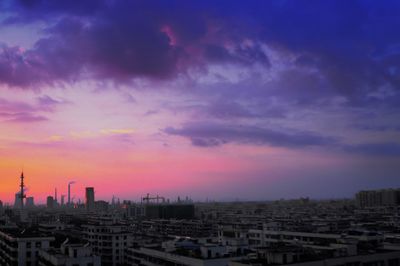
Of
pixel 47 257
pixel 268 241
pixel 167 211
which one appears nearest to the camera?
pixel 47 257

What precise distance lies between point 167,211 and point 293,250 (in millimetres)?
123650

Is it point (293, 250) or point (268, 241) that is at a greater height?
point (293, 250)

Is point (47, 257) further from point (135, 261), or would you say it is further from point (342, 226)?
point (342, 226)

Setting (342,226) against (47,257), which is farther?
(342,226)

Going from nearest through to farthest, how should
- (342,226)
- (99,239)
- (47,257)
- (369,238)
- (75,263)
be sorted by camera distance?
(75,263) → (47,257) → (369,238) → (99,239) → (342,226)

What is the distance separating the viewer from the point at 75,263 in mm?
36750

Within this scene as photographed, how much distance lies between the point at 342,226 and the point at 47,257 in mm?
56224

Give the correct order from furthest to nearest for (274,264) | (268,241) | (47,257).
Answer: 1. (268,241)
2. (47,257)
3. (274,264)

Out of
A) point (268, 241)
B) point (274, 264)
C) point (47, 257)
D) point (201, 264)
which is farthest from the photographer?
point (268, 241)

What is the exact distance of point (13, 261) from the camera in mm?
48000

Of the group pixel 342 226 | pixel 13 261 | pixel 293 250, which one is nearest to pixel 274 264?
pixel 293 250

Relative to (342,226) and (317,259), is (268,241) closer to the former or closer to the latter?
(342,226)

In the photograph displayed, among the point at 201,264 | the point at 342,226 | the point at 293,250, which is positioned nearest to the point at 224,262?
the point at 201,264

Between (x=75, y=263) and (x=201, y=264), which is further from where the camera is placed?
(x=75, y=263)
